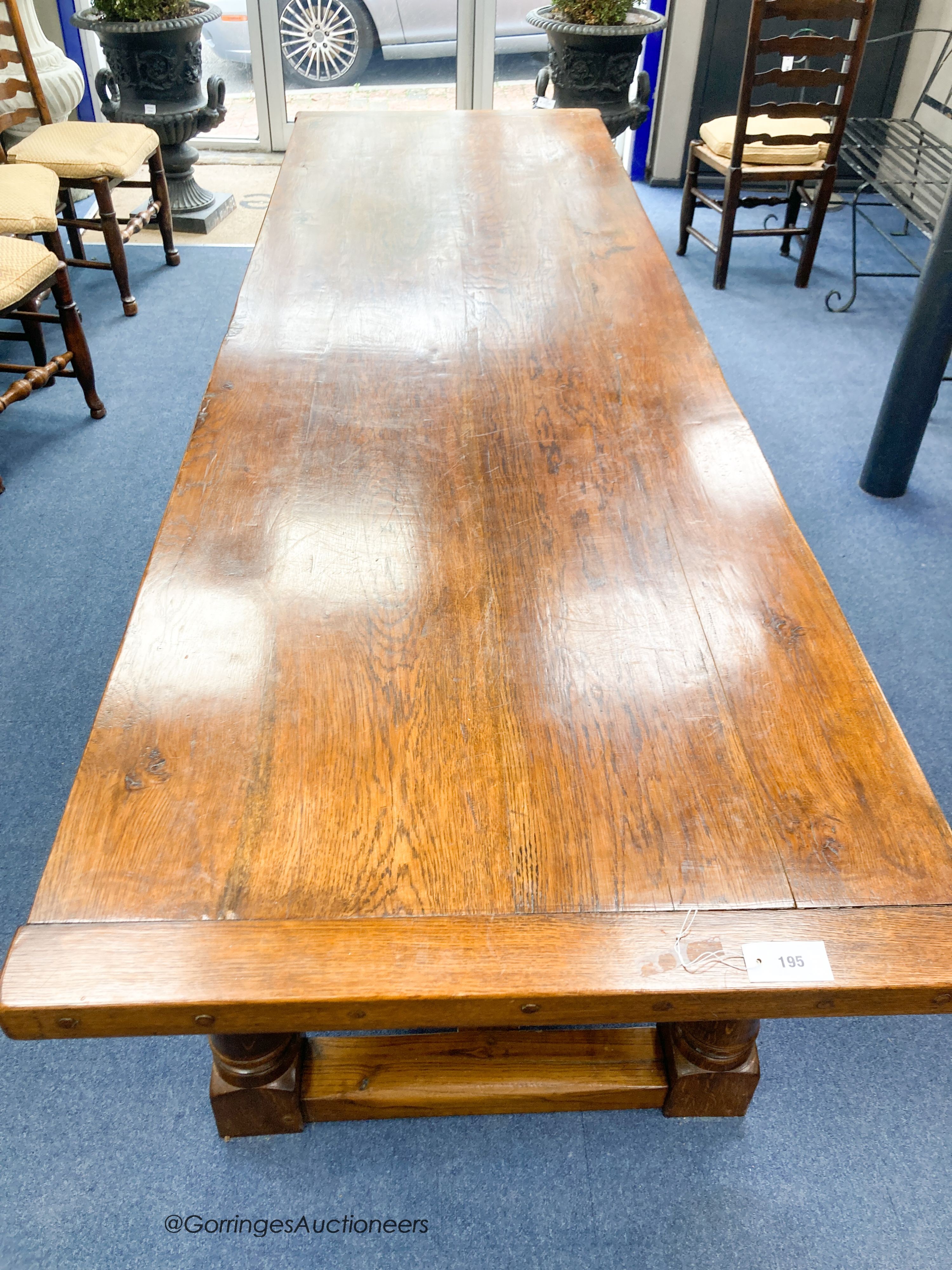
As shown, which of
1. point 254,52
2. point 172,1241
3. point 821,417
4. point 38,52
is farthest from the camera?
point 254,52

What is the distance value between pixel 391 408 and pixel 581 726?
771 millimetres

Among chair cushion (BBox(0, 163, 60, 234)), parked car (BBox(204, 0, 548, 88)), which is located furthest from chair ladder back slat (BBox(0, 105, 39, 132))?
parked car (BBox(204, 0, 548, 88))

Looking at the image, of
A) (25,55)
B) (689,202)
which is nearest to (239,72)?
(25,55)

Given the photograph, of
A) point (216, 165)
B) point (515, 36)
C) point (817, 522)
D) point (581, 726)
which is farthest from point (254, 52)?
point (581, 726)

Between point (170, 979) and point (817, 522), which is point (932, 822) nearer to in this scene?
point (170, 979)

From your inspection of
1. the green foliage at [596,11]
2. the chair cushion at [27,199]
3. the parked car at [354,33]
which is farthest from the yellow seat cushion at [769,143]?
the chair cushion at [27,199]

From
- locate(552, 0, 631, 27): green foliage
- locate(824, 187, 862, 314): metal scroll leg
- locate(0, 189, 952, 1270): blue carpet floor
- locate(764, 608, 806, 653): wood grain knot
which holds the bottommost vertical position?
locate(0, 189, 952, 1270): blue carpet floor

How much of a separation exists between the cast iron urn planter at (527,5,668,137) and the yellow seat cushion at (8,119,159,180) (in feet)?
5.10

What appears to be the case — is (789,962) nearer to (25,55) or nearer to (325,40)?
(25,55)

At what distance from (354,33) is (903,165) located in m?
2.66

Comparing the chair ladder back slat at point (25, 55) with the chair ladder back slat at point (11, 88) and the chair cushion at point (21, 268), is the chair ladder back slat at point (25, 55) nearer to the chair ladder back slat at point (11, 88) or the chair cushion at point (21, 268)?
the chair ladder back slat at point (11, 88)

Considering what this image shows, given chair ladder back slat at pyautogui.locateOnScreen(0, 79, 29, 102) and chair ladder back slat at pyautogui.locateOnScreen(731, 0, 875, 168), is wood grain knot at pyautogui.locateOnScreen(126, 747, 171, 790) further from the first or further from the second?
chair ladder back slat at pyautogui.locateOnScreen(731, 0, 875, 168)

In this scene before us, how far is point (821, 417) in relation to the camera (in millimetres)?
2926

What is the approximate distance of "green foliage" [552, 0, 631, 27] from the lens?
12.0 feet
